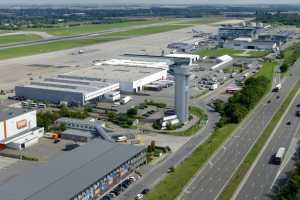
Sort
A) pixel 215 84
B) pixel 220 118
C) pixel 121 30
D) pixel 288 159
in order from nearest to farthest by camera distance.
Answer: pixel 288 159 → pixel 220 118 → pixel 215 84 → pixel 121 30

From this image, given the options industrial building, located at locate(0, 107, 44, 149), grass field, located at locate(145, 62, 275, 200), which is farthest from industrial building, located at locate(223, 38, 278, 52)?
industrial building, located at locate(0, 107, 44, 149)

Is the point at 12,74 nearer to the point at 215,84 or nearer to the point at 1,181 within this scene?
the point at 215,84

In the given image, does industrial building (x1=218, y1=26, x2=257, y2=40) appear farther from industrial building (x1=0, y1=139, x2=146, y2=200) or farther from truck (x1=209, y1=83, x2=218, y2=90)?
industrial building (x1=0, y1=139, x2=146, y2=200)

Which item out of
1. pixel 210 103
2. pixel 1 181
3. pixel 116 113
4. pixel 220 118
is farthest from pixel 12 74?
pixel 1 181

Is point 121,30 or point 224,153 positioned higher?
point 121,30

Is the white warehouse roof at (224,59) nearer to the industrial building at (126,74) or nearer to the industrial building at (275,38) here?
the industrial building at (126,74)

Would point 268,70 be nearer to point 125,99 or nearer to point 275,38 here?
point 125,99
